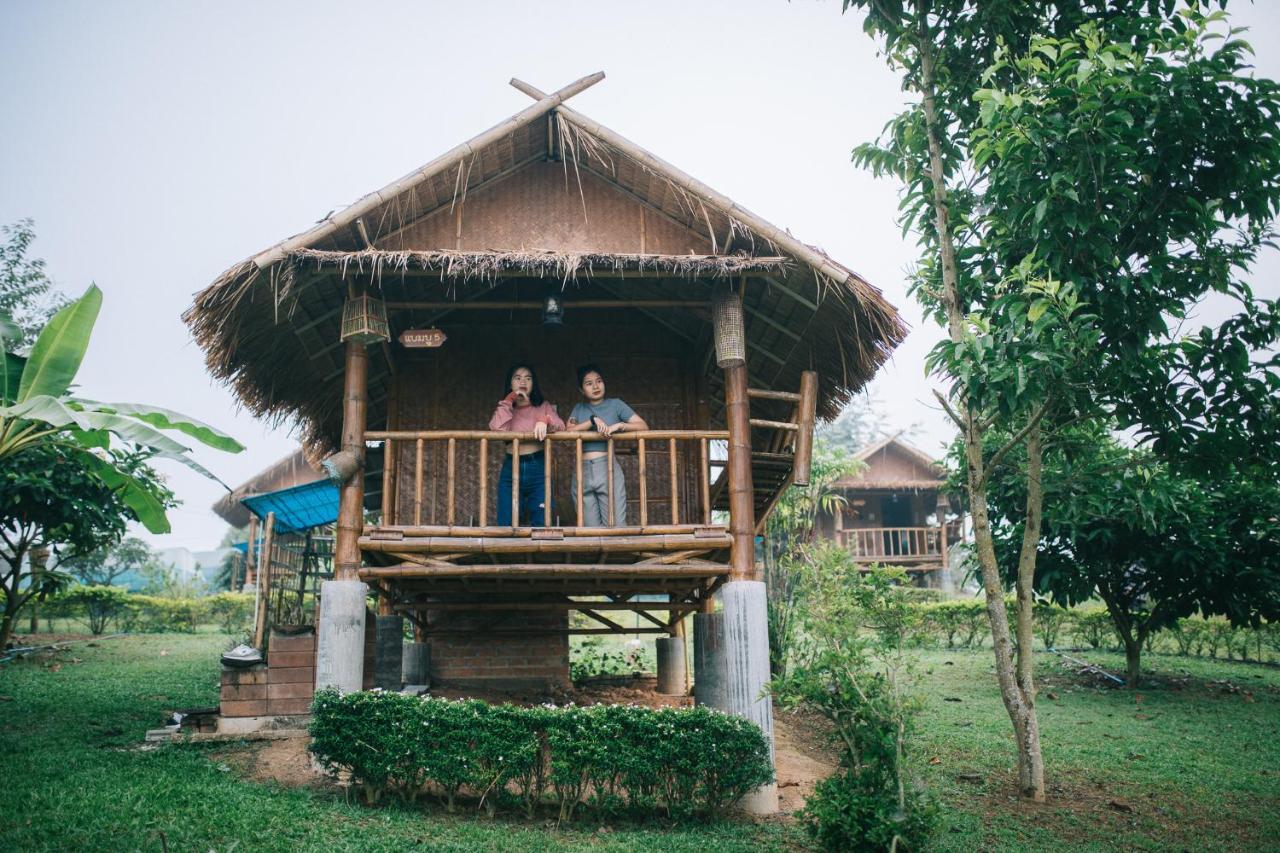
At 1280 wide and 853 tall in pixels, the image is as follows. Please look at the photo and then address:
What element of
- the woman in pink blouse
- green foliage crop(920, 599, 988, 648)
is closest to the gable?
the woman in pink blouse

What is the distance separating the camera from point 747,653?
6.38m

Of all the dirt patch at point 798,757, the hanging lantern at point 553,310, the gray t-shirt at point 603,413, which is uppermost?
the hanging lantern at point 553,310

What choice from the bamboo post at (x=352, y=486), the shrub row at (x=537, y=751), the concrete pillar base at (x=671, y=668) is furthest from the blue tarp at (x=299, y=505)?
the shrub row at (x=537, y=751)

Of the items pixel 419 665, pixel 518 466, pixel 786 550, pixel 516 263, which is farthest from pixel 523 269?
pixel 786 550

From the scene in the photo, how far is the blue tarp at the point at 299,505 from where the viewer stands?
10.1 meters

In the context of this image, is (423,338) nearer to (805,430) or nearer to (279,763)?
(805,430)

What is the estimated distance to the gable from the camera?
7176 millimetres

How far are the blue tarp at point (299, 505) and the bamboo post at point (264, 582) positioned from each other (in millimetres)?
387

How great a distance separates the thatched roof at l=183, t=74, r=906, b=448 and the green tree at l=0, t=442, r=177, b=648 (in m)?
2.47

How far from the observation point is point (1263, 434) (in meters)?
6.68

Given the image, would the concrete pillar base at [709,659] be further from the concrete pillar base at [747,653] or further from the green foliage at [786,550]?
the green foliage at [786,550]

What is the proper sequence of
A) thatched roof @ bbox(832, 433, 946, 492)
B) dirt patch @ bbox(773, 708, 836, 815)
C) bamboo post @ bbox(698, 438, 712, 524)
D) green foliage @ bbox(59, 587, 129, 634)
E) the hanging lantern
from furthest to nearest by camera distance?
thatched roof @ bbox(832, 433, 946, 492)
green foliage @ bbox(59, 587, 129, 634)
the hanging lantern
bamboo post @ bbox(698, 438, 712, 524)
dirt patch @ bbox(773, 708, 836, 815)

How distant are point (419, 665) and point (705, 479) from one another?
3899mm

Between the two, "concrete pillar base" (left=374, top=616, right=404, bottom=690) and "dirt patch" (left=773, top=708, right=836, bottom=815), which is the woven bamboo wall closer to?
"concrete pillar base" (left=374, top=616, right=404, bottom=690)
